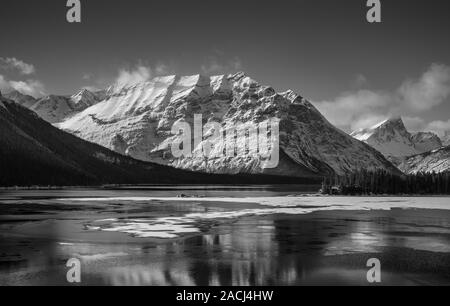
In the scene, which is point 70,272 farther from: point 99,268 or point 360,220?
Answer: point 360,220

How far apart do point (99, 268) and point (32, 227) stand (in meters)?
27.2

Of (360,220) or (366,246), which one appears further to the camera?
(360,220)

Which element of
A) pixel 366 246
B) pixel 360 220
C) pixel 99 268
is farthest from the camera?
pixel 360 220

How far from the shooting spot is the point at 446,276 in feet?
97.1

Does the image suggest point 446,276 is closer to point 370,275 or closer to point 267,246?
point 370,275

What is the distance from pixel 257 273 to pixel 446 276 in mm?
11476

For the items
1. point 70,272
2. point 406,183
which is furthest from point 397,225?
point 406,183

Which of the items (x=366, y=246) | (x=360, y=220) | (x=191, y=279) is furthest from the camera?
(x=360, y=220)

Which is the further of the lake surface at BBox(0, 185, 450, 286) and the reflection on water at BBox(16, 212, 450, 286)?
the lake surface at BBox(0, 185, 450, 286)

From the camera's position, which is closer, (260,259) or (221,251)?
(260,259)

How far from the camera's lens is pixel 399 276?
29.7 meters

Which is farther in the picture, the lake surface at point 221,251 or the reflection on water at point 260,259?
the lake surface at point 221,251
